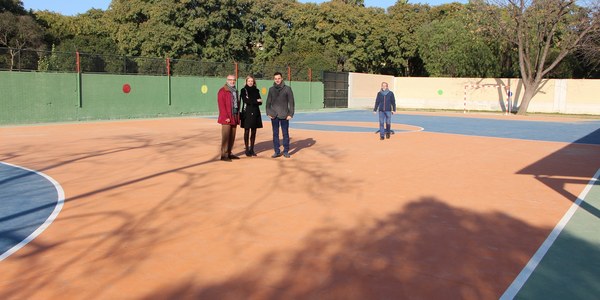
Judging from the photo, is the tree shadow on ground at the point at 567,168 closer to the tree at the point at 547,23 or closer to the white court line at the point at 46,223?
the white court line at the point at 46,223

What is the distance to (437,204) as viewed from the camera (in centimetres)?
710

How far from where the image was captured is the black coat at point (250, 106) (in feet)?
36.4

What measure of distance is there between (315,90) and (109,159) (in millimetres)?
26207

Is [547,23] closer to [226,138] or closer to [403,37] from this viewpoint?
[403,37]

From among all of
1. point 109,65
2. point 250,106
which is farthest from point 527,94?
point 250,106

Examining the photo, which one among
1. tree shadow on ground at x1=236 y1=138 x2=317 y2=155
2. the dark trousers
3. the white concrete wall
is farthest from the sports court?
the white concrete wall

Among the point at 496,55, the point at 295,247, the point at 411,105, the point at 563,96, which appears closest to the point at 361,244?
the point at 295,247

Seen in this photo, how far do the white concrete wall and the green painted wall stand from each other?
46.6 feet

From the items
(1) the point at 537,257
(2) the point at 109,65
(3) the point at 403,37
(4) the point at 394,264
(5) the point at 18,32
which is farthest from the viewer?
(3) the point at 403,37

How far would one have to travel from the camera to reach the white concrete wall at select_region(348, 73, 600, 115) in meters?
36.5

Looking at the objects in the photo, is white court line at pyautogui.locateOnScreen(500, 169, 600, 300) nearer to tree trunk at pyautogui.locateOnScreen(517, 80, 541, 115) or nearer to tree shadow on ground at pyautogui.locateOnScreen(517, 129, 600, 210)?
tree shadow on ground at pyautogui.locateOnScreen(517, 129, 600, 210)

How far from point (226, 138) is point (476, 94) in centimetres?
3408

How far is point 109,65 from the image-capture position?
2392 cm

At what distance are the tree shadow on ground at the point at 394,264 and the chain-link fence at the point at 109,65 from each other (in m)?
19.0
